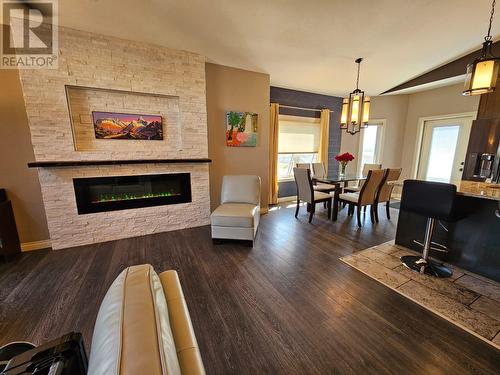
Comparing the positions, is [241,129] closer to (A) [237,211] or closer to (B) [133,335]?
(A) [237,211]

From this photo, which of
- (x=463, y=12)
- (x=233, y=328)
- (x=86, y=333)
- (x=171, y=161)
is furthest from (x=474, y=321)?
(x=171, y=161)

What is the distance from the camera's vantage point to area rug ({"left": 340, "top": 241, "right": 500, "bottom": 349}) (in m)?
1.64

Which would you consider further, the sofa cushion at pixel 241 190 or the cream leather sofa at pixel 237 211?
the sofa cushion at pixel 241 190

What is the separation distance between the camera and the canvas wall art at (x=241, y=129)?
12.5 feet

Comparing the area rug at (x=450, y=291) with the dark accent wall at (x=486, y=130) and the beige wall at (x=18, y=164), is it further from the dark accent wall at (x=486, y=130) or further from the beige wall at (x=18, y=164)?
the beige wall at (x=18, y=164)

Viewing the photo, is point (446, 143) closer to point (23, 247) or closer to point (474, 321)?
point (474, 321)

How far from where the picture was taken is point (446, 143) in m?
4.74

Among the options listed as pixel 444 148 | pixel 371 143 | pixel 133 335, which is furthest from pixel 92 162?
pixel 444 148

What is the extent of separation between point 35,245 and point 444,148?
7682mm

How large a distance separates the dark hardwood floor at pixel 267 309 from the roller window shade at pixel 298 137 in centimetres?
276

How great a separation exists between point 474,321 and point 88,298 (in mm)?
3220

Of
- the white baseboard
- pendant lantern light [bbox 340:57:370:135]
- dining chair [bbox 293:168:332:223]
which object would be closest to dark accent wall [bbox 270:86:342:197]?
dining chair [bbox 293:168:332:223]
